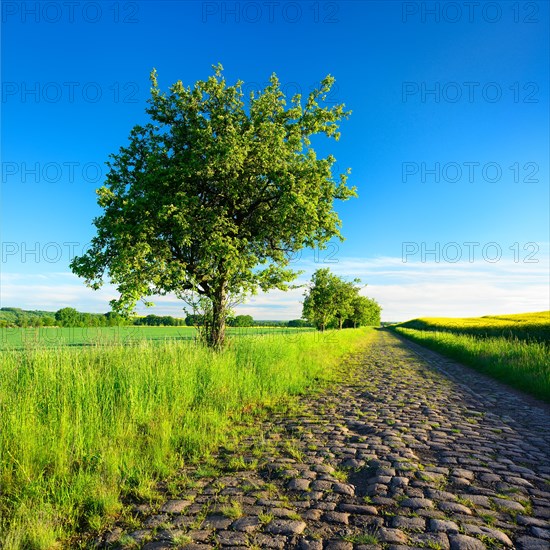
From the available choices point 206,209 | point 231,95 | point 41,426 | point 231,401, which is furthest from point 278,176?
point 41,426

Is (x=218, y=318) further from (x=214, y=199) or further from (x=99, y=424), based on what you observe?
(x=99, y=424)

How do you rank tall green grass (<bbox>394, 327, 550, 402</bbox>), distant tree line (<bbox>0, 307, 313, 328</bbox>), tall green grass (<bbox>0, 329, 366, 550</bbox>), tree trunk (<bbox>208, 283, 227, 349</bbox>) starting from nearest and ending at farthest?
1. tall green grass (<bbox>0, 329, 366, 550</bbox>)
2. distant tree line (<bbox>0, 307, 313, 328</bbox>)
3. tall green grass (<bbox>394, 327, 550, 402</bbox>)
4. tree trunk (<bbox>208, 283, 227, 349</bbox>)

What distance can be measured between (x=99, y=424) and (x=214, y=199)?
36.3 ft

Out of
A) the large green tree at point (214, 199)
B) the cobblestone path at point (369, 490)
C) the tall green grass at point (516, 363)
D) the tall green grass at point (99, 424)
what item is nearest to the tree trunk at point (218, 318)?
the large green tree at point (214, 199)

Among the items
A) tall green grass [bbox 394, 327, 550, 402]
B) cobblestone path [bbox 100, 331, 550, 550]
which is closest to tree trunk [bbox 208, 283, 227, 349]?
cobblestone path [bbox 100, 331, 550, 550]

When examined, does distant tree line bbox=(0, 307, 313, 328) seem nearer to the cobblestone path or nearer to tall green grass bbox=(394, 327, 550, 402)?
the cobblestone path

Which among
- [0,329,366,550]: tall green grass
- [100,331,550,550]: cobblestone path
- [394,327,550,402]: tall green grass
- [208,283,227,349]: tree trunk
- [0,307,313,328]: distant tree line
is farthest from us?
[208,283,227,349]: tree trunk

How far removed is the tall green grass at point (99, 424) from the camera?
414cm

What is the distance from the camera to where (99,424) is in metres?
5.95

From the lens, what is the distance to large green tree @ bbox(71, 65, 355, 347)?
13.9 metres

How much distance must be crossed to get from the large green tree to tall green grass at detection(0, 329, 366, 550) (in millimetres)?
4547

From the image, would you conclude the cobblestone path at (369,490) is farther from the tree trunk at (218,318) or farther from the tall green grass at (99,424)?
the tree trunk at (218,318)

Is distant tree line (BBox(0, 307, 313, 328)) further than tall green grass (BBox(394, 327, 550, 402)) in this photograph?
No

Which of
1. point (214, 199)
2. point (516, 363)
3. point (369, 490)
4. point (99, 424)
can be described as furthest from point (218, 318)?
point (516, 363)
